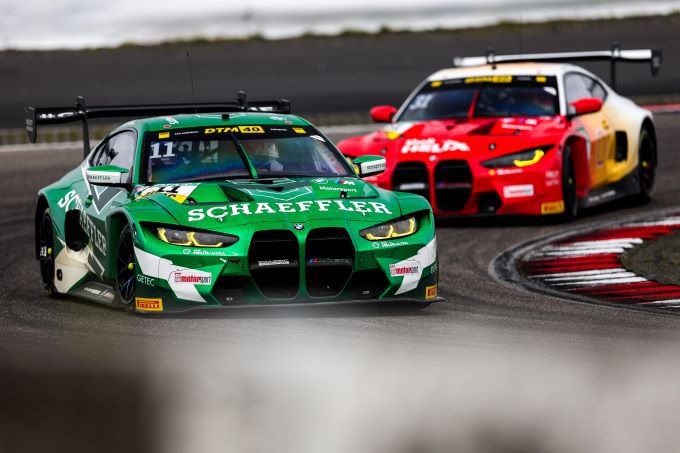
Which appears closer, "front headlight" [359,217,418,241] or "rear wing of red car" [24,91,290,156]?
"front headlight" [359,217,418,241]

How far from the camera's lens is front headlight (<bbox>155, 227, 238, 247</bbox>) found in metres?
8.60

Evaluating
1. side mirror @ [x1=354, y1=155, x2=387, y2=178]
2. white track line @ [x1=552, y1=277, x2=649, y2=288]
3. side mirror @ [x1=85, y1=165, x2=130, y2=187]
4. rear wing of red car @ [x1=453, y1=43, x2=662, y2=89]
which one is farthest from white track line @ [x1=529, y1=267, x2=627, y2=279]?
rear wing of red car @ [x1=453, y1=43, x2=662, y2=89]

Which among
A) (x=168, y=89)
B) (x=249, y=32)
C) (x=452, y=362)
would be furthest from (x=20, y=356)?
(x=249, y=32)

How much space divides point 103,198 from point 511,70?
6.07 metres

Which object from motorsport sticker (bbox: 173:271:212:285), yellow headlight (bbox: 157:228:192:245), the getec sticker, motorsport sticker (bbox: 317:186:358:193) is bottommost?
the getec sticker

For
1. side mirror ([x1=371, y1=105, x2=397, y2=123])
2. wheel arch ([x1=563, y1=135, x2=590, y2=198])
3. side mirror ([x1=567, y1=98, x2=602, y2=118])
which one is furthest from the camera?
side mirror ([x1=371, y1=105, x2=397, y2=123])

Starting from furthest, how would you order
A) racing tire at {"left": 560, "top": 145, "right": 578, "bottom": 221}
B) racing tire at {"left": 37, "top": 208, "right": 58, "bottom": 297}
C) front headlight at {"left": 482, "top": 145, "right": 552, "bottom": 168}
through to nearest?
racing tire at {"left": 560, "top": 145, "right": 578, "bottom": 221} < front headlight at {"left": 482, "top": 145, "right": 552, "bottom": 168} < racing tire at {"left": 37, "top": 208, "right": 58, "bottom": 297}

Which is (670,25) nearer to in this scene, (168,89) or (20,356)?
(168,89)

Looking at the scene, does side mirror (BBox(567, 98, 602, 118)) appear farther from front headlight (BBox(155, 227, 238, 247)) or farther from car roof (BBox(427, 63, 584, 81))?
front headlight (BBox(155, 227, 238, 247))

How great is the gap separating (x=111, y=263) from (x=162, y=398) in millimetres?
3032

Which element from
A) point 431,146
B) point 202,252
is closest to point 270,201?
point 202,252

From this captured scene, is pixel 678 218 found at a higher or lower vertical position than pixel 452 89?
lower

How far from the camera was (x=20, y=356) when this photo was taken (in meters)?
7.55

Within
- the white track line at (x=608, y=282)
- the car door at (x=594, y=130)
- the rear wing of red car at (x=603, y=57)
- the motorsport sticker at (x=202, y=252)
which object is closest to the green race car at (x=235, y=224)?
the motorsport sticker at (x=202, y=252)
